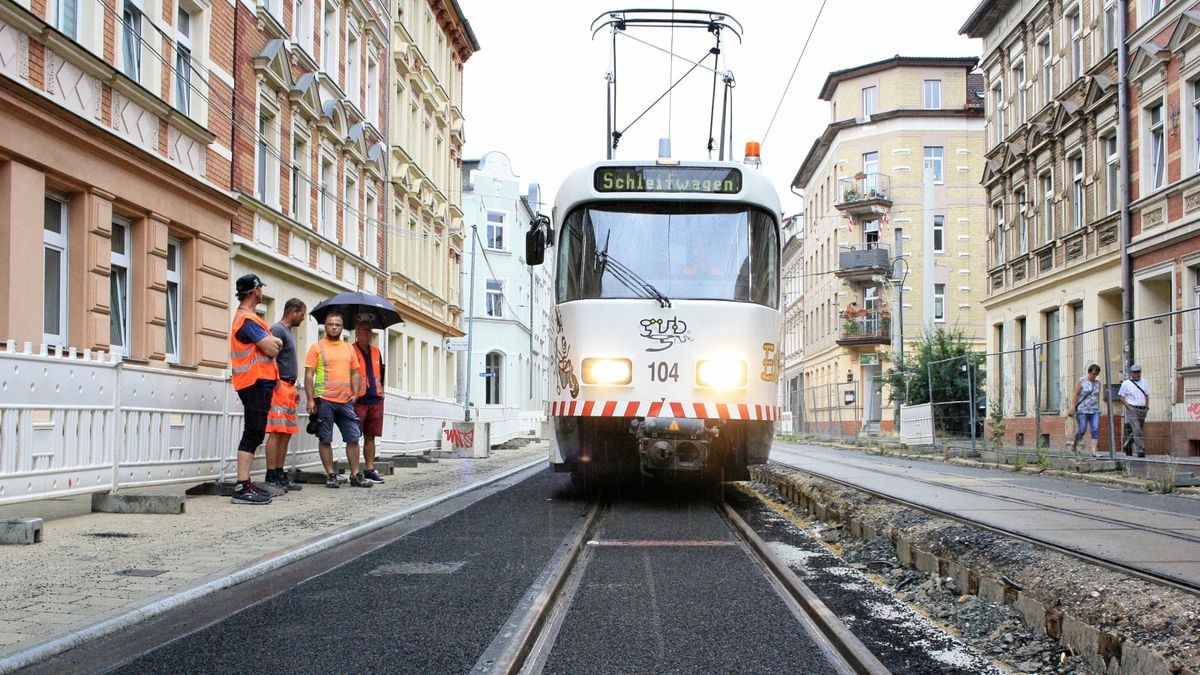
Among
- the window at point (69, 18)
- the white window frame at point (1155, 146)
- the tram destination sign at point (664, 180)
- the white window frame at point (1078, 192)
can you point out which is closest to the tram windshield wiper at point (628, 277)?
the tram destination sign at point (664, 180)

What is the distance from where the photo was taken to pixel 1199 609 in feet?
13.1

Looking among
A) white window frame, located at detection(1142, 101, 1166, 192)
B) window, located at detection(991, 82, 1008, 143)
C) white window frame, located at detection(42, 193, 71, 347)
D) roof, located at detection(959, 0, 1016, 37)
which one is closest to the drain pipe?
white window frame, located at detection(1142, 101, 1166, 192)

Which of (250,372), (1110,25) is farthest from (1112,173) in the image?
(250,372)

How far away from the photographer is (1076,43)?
25.7 meters

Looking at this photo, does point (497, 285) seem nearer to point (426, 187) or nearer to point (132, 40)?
point (426, 187)

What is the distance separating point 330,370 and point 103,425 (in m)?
3.44

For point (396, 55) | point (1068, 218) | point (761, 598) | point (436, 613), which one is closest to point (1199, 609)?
point (761, 598)

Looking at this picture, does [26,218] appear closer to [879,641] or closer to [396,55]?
[879,641]

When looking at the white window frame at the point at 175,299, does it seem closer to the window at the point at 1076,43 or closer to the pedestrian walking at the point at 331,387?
the pedestrian walking at the point at 331,387

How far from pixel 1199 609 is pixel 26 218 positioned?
11.2m

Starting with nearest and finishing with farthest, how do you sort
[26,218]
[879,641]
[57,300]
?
[879,641] < [26,218] < [57,300]

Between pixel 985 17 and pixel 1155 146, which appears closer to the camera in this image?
pixel 1155 146

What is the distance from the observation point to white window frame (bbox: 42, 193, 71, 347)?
11969 mm

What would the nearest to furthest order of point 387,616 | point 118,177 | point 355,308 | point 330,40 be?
1. point 387,616
2. point 118,177
3. point 355,308
4. point 330,40
